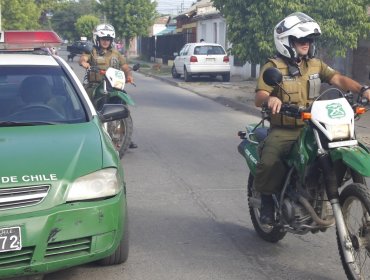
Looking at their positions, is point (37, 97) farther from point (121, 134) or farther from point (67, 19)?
point (67, 19)

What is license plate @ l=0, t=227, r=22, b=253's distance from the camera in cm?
384

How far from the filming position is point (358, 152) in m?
4.09

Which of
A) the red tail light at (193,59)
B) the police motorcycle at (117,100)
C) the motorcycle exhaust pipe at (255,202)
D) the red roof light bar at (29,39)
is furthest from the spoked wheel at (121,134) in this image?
the red tail light at (193,59)

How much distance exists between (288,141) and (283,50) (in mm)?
690

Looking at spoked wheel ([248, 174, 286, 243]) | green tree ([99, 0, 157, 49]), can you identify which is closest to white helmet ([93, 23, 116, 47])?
spoked wheel ([248, 174, 286, 243])

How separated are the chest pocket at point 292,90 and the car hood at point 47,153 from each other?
144cm

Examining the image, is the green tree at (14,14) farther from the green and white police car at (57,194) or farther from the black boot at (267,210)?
the black boot at (267,210)

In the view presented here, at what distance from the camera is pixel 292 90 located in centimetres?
485

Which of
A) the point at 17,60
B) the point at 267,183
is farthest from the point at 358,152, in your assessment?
the point at 17,60

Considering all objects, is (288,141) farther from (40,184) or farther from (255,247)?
(40,184)

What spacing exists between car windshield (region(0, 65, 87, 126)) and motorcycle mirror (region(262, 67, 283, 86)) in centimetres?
158

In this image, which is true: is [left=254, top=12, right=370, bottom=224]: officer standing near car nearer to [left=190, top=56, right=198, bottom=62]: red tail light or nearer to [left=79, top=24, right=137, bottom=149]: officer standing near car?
[left=79, top=24, right=137, bottom=149]: officer standing near car

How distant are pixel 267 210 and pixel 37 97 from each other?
2.15m

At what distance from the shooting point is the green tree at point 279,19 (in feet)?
50.3
